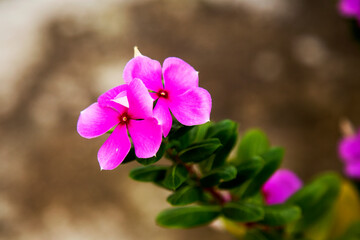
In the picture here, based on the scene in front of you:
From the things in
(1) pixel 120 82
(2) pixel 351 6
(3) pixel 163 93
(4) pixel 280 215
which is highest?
(1) pixel 120 82

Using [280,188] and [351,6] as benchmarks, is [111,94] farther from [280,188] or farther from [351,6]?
[351,6]

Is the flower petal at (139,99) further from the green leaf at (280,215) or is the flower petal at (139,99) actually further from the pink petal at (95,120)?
the green leaf at (280,215)

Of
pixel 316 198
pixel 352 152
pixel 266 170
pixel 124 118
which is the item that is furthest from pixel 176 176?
pixel 352 152

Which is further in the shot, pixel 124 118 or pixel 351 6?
pixel 351 6

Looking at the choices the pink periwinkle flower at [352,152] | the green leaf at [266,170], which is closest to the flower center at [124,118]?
the green leaf at [266,170]

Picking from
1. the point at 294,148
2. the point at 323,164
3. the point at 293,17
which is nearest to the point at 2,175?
the point at 294,148

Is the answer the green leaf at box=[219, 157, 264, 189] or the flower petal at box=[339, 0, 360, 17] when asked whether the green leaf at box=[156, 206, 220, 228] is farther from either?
the flower petal at box=[339, 0, 360, 17]
